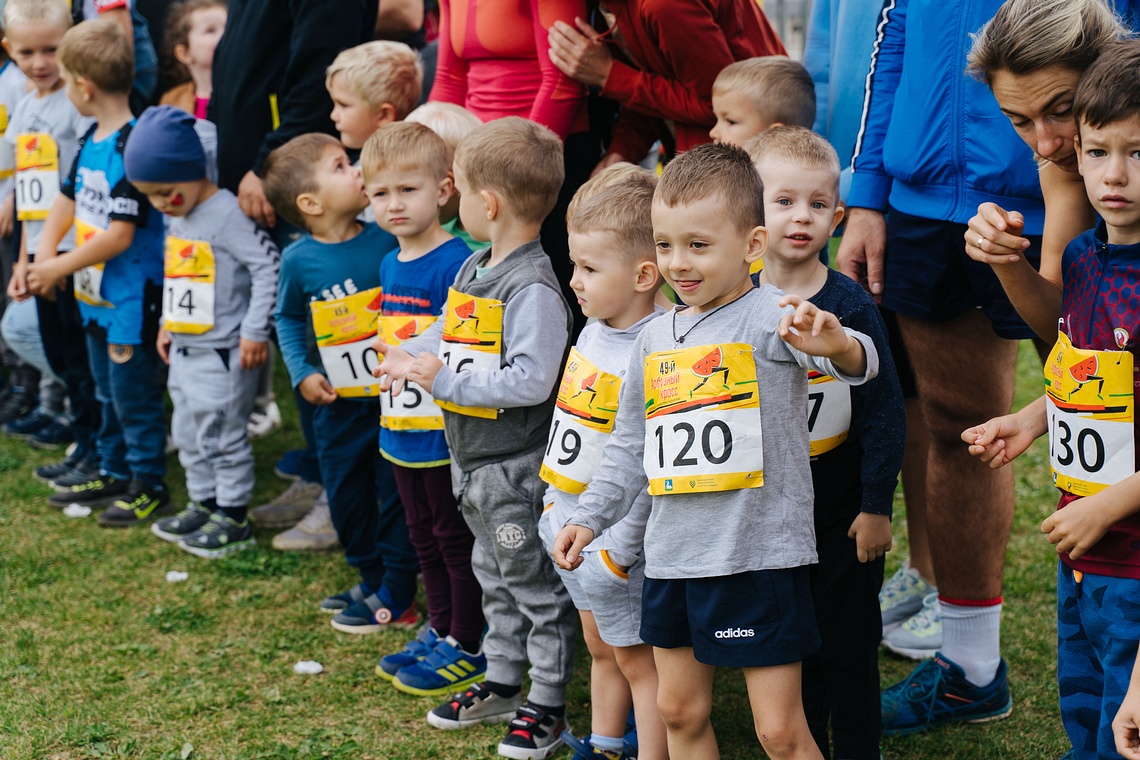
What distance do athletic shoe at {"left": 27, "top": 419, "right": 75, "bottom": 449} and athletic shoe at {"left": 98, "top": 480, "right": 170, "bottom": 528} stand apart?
43.0 inches

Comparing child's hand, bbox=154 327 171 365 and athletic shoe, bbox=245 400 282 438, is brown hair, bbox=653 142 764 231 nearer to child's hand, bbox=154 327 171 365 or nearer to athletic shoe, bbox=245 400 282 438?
child's hand, bbox=154 327 171 365

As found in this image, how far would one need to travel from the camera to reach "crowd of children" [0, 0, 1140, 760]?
2391mm

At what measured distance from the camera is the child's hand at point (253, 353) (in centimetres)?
460

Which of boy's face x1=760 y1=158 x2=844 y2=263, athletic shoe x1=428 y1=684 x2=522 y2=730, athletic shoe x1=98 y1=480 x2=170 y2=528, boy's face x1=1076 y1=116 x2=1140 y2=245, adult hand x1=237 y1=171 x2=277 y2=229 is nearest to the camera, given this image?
boy's face x1=1076 y1=116 x2=1140 y2=245

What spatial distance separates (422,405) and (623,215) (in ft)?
3.57

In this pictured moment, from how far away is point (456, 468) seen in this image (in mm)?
3463

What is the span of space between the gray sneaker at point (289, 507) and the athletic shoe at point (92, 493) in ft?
2.35

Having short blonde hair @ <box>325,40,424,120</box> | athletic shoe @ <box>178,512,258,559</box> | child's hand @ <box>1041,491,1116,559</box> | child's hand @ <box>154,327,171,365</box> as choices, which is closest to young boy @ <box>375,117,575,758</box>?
short blonde hair @ <box>325,40,424,120</box>

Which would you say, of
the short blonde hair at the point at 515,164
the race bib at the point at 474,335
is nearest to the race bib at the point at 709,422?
the race bib at the point at 474,335

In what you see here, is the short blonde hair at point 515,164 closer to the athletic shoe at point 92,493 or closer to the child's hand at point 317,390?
the child's hand at point 317,390

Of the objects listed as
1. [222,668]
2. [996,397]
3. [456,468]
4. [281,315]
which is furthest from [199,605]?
[996,397]

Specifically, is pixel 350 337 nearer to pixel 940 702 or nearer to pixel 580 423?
pixel 580 423

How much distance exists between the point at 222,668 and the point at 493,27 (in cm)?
227

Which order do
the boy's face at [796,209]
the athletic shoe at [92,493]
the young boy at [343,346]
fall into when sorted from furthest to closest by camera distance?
the athletic shoe at [92,493] → the young boy at [343,346] → the boy's face at [796,209]
